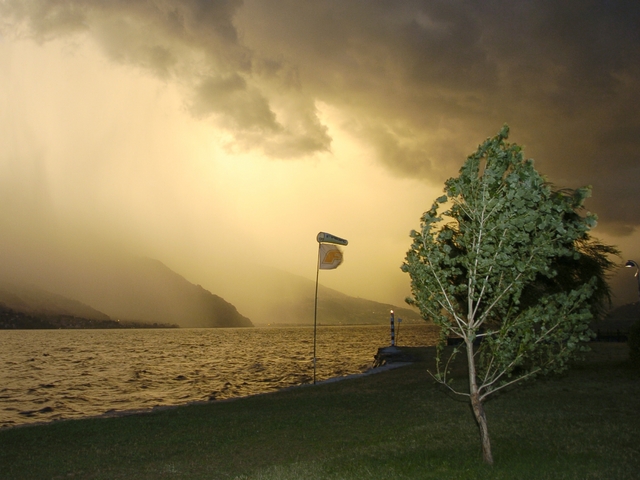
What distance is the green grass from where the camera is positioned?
33.1 ft

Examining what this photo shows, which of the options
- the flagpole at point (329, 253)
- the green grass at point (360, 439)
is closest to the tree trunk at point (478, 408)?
the green grass at point (360, 439)

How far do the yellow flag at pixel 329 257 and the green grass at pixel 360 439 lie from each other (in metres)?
8.78

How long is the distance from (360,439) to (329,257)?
15.4 m

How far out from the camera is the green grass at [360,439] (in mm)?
10102

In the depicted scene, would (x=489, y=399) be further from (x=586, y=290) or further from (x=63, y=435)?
(x=63, y=435)

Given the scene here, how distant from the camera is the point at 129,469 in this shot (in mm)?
11625

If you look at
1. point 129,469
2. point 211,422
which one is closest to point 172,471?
point 129,469

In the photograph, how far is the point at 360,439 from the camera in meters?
13.3

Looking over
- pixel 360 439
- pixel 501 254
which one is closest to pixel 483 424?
pixel 501 254

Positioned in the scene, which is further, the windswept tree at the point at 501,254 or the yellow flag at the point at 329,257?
the yellow flag at the point at 329,257

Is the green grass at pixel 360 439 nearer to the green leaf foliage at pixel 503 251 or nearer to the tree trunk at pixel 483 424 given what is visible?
the tree trunk at pixel 483 424

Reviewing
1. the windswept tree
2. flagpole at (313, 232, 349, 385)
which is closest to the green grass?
the windswept tree

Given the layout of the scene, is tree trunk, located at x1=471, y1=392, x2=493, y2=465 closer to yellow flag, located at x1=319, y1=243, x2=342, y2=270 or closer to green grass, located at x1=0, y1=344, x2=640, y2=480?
green grass, located at x1=0, y1=344, x2=640, y2=480

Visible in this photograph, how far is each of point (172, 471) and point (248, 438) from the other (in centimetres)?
313
